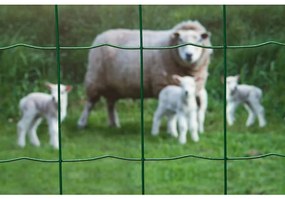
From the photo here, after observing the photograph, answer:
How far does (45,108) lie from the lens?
4.69 m

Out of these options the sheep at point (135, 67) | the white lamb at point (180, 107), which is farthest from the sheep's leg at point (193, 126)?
the sheep at point (135, 67)

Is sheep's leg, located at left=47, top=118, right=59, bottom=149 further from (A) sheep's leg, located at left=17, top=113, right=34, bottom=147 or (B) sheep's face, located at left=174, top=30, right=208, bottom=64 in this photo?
(B) sheep's face, located at left=174, top=30, right=208, bottom=64

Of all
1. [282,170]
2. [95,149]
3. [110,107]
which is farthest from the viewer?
[110,107]

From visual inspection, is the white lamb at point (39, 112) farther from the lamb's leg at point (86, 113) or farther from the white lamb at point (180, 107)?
the white lamb at point (180, 107)

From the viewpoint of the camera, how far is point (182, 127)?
4.83m

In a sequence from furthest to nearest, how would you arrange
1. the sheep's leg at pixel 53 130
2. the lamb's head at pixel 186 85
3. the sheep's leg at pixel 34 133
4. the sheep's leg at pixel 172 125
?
the sheep's leg at pixel 172 125, the sheep's leg at pixel 34 133, the sheep's leg at pixel 53 130, the lamb's head at pixel 186 85

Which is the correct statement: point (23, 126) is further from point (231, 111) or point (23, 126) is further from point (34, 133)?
point (231, 111)

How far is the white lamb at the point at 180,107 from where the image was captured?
472cm

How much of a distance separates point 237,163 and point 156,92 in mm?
630

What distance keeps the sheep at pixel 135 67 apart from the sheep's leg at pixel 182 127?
0.18 metres

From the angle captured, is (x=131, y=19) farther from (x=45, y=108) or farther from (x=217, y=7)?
(x=45, y=108)

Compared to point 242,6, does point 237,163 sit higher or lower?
lower

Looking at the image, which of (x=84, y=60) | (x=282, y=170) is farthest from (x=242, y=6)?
(x=282, y=170)

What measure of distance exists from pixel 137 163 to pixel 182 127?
0.94 feet
